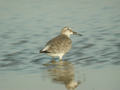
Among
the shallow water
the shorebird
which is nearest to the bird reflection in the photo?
the shallow water

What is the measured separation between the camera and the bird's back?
1132cm

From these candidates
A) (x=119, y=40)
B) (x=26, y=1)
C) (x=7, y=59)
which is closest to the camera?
(x=7, y=59)

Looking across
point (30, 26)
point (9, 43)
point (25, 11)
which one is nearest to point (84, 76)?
point (9, 43)

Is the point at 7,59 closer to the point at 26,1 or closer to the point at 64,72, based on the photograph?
the point at 64,72

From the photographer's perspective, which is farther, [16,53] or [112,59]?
[16,53]

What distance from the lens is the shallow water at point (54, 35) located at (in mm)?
9344

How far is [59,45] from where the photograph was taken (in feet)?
37.9

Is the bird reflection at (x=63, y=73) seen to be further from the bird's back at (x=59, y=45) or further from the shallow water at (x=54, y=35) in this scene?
the bird's back at (x=59, y=45)

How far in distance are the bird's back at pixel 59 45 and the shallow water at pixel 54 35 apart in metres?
0.36

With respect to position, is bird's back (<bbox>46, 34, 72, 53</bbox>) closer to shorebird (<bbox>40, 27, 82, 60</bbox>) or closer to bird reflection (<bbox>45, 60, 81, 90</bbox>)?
shorebird (<bbox>40, 27, 82, 60</bbox>)

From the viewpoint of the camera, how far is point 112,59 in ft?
36.4

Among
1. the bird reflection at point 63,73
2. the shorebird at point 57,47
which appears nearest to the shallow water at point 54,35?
the bird reflection at point 63,73

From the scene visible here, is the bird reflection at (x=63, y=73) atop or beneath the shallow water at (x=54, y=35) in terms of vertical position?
beneath

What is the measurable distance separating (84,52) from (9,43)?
269cm
